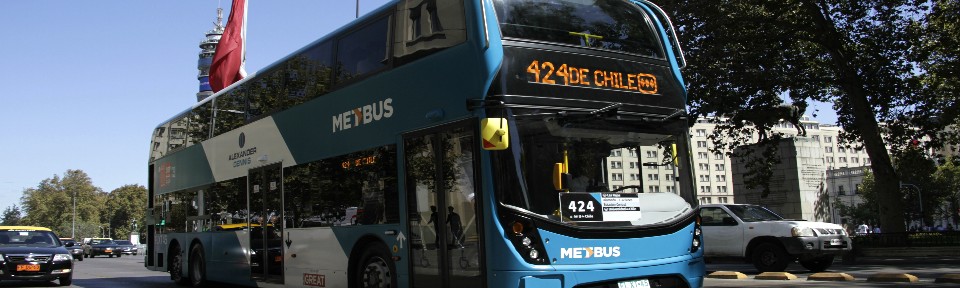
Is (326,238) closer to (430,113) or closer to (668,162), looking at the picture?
(430,113)

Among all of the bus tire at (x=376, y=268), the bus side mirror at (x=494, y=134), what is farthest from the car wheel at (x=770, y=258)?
the bus side mirror at (x=494, y=134)

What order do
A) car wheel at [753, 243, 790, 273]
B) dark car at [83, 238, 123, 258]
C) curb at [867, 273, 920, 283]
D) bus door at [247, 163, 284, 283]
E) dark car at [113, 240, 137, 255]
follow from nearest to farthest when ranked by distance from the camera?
bus door at [247, 163, 284, 283] → curb at [867, 273, 920, 283] → car wheel at [753, 243, 790, 273] → dark car at [83, 238, 123, 258] → dark car at [113, 240, 137, 255]

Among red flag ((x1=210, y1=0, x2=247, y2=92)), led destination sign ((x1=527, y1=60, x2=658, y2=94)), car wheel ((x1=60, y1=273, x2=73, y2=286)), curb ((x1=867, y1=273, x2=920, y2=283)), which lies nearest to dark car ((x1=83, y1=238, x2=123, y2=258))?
red flag ((x1=210, y1=0, x2=247, y2=92))

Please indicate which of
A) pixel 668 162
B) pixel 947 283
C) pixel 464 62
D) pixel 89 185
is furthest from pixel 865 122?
pixel 89 185

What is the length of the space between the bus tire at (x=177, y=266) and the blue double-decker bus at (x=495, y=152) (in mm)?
5705

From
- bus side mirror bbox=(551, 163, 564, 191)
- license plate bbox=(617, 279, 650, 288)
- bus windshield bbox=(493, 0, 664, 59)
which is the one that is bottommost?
license plate bbox=(617, 279, 650, 288)

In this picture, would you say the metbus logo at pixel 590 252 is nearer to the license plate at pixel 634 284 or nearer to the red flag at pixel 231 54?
the license plate at pixel 634 284

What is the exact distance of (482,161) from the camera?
7.27 m

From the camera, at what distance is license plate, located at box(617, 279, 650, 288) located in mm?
7582

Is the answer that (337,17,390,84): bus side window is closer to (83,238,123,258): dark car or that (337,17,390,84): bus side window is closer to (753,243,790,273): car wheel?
(753,243,790,273): car wheel

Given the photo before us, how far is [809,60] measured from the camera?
982 inches

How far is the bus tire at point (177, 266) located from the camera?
51.2 ft

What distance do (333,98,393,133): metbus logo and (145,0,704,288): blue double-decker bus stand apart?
1.0 inches

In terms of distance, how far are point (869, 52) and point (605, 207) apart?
19.5 meters
